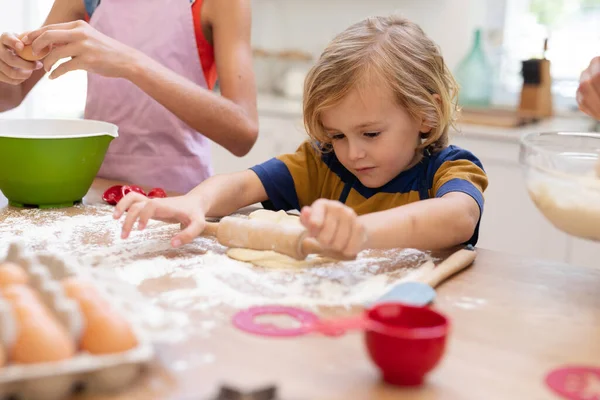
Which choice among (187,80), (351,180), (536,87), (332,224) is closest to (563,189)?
(332,224)

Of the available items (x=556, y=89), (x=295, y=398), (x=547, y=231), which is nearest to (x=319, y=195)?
(x=295, y=398)

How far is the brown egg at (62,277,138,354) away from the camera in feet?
1.80

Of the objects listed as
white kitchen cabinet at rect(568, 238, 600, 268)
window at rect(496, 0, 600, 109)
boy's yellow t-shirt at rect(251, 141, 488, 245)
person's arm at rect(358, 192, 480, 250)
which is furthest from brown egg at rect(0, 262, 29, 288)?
window at rect(496, 0, 600, 109)

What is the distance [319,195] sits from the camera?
1.35 m

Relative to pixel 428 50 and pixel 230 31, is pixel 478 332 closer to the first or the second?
pixel 428 50

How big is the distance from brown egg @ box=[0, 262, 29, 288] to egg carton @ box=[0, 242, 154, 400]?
6cm

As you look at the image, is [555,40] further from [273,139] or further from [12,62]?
[12,62]

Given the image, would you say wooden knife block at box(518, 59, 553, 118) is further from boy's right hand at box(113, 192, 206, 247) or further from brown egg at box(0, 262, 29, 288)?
brown egg at box(0, 262, 29, 288)

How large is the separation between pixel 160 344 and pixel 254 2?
303 centimetres

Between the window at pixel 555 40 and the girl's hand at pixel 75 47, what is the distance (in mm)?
2091

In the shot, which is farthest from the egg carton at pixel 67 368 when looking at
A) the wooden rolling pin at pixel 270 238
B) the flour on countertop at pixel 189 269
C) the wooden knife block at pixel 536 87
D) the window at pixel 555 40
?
the window at pixel 555 40

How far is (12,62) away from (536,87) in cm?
204

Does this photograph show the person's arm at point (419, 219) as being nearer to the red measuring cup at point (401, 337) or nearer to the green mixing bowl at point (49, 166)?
the red measuring cup at point (401, 337)

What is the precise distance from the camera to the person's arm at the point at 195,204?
0.96 m
